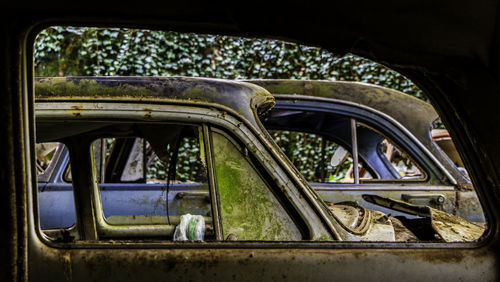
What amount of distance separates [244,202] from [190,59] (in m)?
6.30

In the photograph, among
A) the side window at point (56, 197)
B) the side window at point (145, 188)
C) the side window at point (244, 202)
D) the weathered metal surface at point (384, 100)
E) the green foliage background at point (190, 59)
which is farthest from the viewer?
the green foliage background at point (190, 59)

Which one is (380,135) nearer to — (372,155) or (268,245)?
(372,155)

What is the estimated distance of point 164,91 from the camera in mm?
1989

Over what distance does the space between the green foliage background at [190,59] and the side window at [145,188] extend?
2673 millimetres

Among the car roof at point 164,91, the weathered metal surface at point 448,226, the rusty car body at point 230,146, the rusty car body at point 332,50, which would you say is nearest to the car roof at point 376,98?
the weathered metal surface at point 448,226

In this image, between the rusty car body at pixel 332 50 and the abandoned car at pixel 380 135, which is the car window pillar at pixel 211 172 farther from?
the abandoned car at pixel 380 135

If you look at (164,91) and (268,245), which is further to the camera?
(164,91)

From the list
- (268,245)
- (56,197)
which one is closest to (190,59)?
(56,197)

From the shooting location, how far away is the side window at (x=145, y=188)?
2.75 meters

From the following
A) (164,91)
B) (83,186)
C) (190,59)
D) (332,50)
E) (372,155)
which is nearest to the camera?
(332,50)

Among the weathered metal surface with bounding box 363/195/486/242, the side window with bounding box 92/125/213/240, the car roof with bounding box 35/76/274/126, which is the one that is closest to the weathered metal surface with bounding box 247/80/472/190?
the side window with bounding box 92/125/213/240

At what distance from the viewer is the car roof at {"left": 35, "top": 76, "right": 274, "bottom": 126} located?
1928mm

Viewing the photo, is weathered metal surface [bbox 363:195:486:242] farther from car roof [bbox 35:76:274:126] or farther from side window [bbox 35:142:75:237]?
side window [bbox 35:142:75:237]

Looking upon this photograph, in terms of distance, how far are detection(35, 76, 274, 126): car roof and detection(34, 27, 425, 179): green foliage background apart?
16.4 ft
